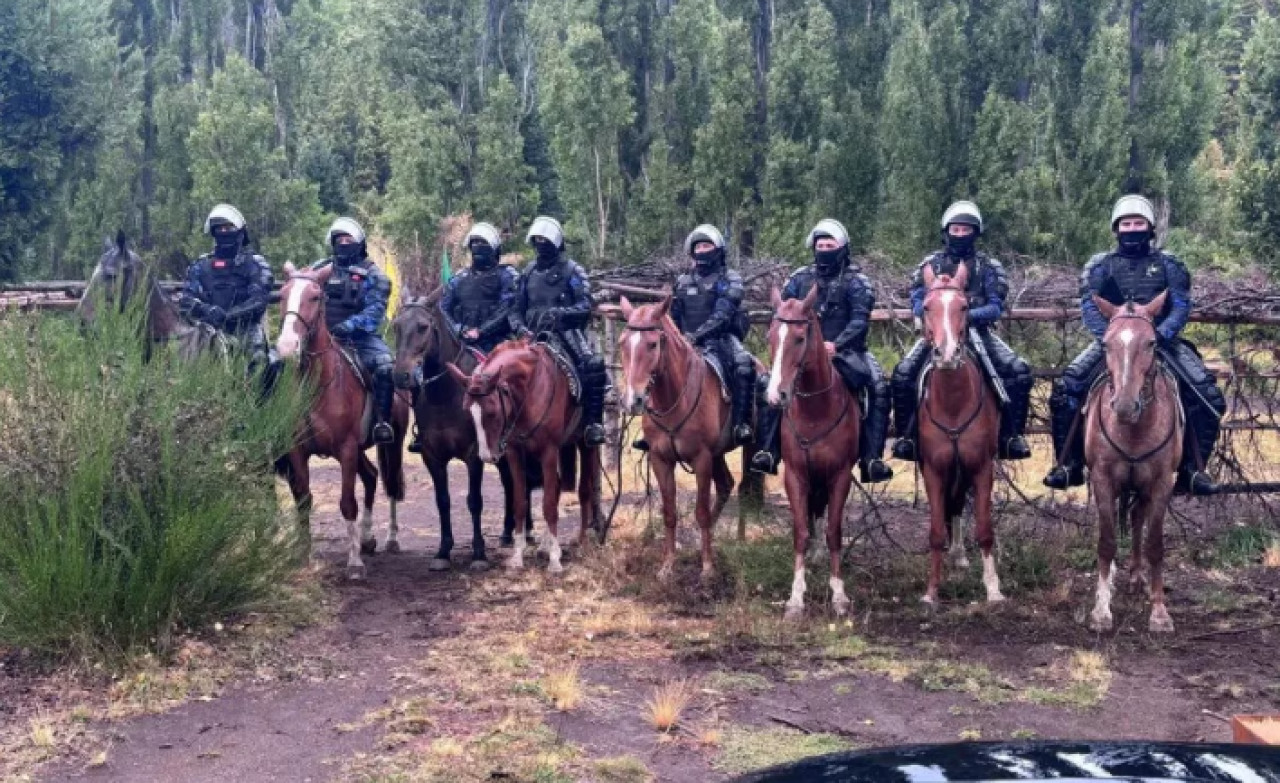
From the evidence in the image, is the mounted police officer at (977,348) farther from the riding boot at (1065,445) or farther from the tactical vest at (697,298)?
the tactical vest at (697,298)

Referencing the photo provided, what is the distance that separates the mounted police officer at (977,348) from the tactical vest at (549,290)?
3202mm

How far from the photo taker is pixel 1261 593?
9570 millimetres

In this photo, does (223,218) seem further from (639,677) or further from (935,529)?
(935,529)

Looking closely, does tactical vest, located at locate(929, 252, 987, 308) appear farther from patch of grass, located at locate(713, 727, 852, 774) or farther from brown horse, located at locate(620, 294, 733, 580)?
patch of grass, located at locate(713, 727, 852, 774)

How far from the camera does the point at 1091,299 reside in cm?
881

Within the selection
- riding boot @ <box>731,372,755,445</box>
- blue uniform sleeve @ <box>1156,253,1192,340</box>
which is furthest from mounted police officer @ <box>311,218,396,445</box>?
blue uniform sleeve @ <box>1156,253,1192,340</box>

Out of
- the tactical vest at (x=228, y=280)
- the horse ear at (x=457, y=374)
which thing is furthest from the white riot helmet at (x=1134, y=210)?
the tactical vest at (x=228, y=280)

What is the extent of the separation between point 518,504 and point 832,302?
3196 millimetres

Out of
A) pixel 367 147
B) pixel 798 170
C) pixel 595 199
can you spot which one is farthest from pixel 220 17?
pixel 798 170

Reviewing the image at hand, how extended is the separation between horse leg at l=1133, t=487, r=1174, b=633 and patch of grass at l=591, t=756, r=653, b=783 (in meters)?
4.16

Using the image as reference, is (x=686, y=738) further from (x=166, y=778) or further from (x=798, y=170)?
(x=798, y=170)

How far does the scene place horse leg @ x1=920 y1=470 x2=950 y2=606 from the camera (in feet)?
29.5

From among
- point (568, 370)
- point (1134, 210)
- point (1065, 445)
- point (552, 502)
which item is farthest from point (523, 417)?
point (1134, 210)

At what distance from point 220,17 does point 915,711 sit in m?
32.1
